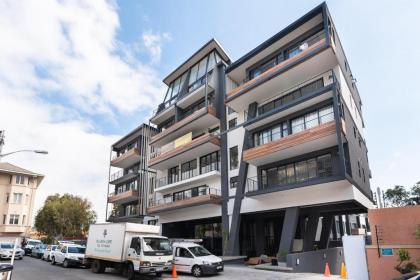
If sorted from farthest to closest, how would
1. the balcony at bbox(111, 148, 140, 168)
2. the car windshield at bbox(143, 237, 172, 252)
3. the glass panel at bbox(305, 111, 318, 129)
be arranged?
the balcony at bbox(111, 148, 140, 168) < the glass panel at bbox(305, 111, 318, 129) < the car windshield at bbox(143, 237, 172, 252)

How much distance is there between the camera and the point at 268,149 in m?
23.4

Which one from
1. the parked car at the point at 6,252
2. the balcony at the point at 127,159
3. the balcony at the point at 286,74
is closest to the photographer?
the balcony at the point at 286,74

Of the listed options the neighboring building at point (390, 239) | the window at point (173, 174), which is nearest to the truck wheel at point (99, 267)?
the neighboring building at point (390, 239)

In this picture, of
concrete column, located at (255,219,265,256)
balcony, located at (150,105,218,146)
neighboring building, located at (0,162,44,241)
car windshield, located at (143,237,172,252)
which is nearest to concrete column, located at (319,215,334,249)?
concrete column, located at (255,219,265,256)

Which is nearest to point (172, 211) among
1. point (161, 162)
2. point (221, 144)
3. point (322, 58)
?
point (161, 162)

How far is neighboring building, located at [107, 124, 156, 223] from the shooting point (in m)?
39.2

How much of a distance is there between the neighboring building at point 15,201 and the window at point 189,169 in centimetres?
3312

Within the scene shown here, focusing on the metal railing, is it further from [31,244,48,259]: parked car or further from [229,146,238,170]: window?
[31,244,48,259]: parked car

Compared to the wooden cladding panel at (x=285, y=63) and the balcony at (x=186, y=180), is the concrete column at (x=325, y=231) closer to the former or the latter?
the balcony at (x=186, y=180)

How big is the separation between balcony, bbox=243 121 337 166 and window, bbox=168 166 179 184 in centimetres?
1220

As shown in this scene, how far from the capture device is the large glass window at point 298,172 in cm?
2202

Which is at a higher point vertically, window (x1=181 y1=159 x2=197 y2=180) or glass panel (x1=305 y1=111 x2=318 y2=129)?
glass panel (x1=305 y1=111 x2=318 y2=129)

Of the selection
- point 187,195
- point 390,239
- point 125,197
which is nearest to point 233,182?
point 187,195

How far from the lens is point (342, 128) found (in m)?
20.2
